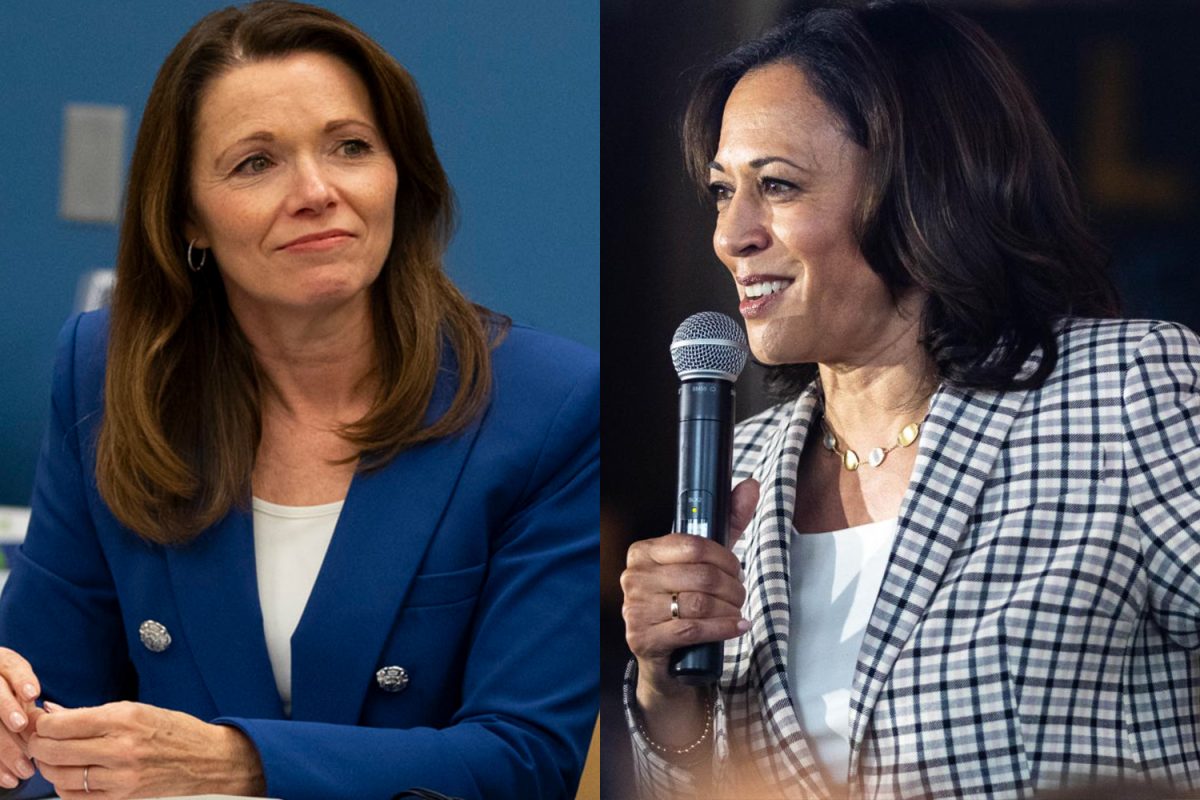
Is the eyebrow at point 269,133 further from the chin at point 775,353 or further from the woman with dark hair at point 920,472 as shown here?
the chin at point 775,353

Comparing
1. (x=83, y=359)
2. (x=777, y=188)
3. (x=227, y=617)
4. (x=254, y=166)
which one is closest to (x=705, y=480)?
(x=777, y=188)

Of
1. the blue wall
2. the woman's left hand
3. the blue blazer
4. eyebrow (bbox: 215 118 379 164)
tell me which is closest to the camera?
the woman's left hand

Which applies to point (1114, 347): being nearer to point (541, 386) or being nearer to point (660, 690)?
point (660, 690)

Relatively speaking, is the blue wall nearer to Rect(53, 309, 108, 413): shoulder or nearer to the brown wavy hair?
the brown wavy hair

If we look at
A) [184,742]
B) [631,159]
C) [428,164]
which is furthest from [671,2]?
[184,742]

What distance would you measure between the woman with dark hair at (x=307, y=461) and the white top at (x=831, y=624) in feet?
1.63

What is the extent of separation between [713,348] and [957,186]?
0.23 metres

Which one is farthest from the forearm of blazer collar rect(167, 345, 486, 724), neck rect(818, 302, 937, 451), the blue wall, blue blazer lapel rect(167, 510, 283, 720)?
the blue wall

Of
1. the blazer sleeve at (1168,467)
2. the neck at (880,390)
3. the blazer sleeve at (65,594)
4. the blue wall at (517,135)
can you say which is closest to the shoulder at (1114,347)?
the blazer sleeve at (1168,467)

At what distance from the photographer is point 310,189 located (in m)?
1.67

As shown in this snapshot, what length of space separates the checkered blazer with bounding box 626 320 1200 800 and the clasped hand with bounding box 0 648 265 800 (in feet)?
2.12

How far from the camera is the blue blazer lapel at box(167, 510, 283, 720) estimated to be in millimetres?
1626

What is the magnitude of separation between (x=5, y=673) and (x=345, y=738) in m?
0.39

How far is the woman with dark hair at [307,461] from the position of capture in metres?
1.60
